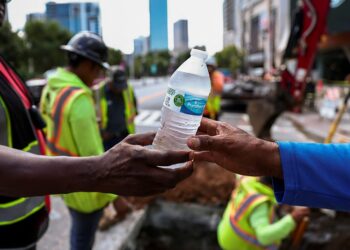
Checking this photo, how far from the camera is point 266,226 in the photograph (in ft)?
8.50

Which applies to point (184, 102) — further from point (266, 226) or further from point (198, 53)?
point (266, 226)

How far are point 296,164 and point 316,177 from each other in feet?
0.27

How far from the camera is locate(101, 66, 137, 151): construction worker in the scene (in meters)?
4.52

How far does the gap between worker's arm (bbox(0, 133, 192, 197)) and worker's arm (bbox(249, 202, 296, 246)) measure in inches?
60.5

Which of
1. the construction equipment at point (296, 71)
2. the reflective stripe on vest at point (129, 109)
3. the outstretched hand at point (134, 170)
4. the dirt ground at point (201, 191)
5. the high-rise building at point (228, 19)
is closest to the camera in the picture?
the outstretched hand at point (134, 170)

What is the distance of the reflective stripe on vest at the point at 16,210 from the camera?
1729 millimetres

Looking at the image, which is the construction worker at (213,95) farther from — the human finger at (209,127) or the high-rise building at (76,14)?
the human finger at (209,127)

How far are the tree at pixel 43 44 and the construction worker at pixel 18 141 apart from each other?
33.5m

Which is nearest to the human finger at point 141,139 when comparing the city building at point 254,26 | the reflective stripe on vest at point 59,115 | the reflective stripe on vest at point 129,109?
the reflective stripe on vest at point 59,115

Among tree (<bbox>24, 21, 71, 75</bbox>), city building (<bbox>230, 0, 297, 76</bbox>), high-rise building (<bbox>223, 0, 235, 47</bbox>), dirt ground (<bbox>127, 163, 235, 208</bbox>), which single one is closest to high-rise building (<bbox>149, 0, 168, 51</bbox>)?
high-rise building (<bbox>223, 0, 235, 47</bbox>)

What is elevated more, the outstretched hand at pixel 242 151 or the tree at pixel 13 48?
the tree at pixel 13 48

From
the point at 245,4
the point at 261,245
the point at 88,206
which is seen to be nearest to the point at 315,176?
the point at 261,245

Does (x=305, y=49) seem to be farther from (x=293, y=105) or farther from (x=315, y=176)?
(x=315, y=176)

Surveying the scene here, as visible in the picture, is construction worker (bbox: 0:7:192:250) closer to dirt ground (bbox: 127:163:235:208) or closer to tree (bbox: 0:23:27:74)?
dirt ground (bbox: 127:163:235:208)
